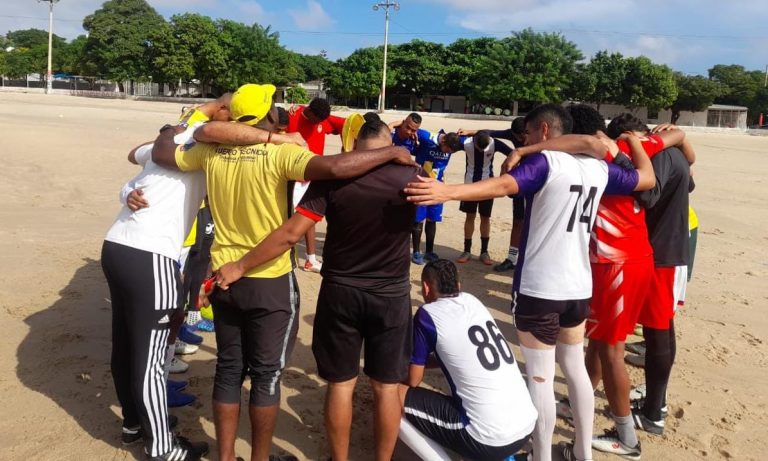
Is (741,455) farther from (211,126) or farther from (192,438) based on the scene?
(211,126)

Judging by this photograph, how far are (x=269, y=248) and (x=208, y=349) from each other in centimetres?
262

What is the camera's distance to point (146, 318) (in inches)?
126

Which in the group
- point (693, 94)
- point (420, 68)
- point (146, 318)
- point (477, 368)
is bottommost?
point (477, 368)

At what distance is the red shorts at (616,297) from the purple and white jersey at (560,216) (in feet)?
1.20

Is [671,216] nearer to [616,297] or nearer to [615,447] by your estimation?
[616,297]

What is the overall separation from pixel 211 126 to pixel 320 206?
712 millimetres

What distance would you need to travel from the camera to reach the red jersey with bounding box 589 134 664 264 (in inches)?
141

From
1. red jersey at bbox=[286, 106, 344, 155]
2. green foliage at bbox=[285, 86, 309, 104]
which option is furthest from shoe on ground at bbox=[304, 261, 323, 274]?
green foliage at bbox=[285, 86, 309, 104]

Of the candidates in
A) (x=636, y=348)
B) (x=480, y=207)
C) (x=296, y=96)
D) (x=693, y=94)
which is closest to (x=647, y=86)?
(x=693, y=94)

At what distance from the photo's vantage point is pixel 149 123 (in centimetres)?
2712

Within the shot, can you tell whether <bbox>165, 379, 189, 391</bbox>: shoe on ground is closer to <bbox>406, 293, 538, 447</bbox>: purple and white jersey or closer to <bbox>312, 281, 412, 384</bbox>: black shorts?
<bbox>312, 281, 412, 384</bbox>: black shorts

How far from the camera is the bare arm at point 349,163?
2736 millimetres

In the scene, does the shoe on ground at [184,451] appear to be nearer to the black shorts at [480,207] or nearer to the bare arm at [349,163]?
the bare arm at [349,163]

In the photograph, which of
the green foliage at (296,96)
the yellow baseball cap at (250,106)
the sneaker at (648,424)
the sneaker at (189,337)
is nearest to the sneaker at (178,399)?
the sneaker at (189,337)
